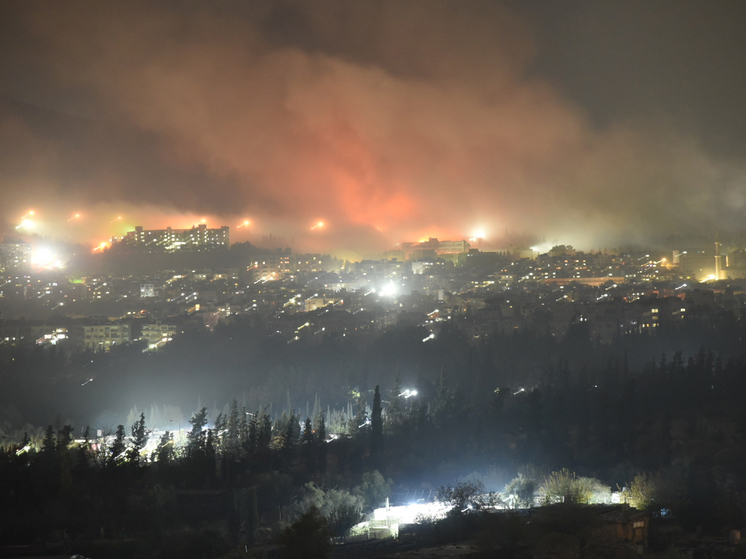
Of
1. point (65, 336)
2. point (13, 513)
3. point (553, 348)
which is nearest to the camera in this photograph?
point (13, 513)

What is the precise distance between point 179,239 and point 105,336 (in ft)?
53.4

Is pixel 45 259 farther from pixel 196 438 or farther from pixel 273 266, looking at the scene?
pixel 196 438

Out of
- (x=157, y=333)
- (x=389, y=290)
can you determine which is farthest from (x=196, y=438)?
(x=389, y=290)

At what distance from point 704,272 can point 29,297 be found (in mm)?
28332

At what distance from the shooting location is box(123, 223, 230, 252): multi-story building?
49438mm

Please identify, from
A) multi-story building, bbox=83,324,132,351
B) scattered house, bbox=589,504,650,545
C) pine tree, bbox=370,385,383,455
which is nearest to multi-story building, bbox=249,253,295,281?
multi-story building, bbox=83,324,132,351

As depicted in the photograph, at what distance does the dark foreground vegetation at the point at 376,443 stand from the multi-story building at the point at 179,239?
19.5 m

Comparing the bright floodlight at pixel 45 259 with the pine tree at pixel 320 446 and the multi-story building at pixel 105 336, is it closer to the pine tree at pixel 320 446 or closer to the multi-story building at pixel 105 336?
the multi-story building at pixel 105 336

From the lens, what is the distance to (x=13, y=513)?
15.0m

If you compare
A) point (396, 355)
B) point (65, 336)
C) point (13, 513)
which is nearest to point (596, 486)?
point (13, 513)

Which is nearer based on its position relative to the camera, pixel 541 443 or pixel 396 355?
pixel 541 443

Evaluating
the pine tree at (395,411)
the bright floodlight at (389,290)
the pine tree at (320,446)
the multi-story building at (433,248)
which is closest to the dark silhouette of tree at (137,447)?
the pine tree at (320,446)

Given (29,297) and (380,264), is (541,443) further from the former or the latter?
(380,264)

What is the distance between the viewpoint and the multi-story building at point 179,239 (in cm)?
4944
